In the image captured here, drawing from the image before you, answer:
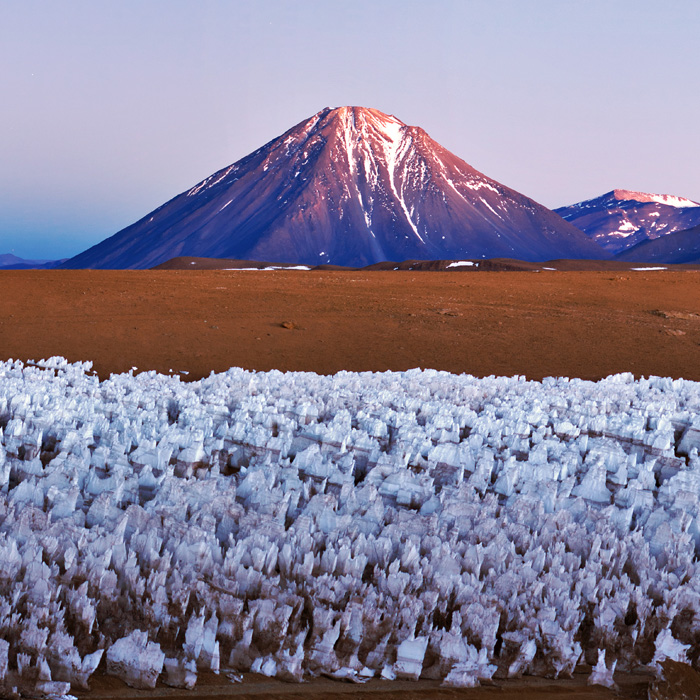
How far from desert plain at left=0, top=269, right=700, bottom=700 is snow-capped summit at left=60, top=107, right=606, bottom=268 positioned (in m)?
103

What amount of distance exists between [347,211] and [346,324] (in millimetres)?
124853

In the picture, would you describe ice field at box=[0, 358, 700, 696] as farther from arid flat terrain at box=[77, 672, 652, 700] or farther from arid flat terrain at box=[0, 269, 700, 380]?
arid flat terrain at box=[0, 269, 700, 380]

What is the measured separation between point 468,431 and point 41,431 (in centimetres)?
318

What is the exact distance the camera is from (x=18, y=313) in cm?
1437

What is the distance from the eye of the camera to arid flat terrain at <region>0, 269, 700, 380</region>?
11273 millimetres

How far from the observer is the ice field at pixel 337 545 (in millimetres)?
2730

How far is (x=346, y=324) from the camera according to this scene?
14.4 metres

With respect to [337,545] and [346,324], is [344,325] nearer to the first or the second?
[346,324]

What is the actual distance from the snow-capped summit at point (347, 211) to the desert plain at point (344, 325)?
103 metres

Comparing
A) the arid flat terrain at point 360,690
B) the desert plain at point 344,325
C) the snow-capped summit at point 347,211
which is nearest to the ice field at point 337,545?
the arid flat terrain at point 360,690

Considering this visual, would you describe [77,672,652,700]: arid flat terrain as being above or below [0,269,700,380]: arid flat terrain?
below

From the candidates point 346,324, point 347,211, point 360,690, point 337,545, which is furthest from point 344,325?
point 347,211

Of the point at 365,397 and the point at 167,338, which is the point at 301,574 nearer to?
the point at 365,397

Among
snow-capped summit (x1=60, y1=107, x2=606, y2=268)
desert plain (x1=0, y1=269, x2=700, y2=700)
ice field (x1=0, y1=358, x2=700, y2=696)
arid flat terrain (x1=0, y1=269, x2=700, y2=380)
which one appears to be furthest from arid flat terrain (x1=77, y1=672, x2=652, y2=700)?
snow-capped summit (x1=60, y1=107, x2=606, y2=268)
